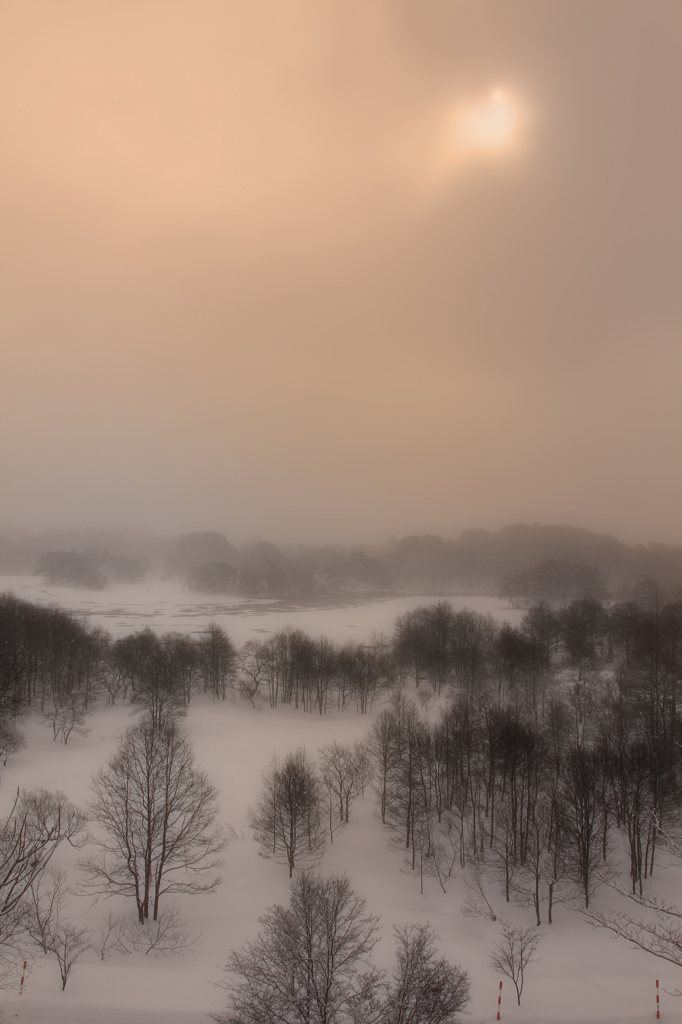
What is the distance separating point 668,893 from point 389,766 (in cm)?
1330

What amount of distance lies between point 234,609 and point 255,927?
2662 inches

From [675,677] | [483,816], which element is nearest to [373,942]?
[483,816]

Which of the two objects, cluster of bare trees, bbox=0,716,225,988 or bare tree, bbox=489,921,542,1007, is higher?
cluster of bare trees, bbox=0,716,225,988

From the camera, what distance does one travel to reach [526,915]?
21.7 metres

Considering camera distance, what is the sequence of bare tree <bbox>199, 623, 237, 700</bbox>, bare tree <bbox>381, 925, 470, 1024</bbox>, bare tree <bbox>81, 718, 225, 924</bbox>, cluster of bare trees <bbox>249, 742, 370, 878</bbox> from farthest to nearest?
bare tree <bbox>199, 623, 237, 700</bbox> → cluster of bare trees <bbox>249, 742, 370, 878</bbox> → bare tree <bbox>81, 718, 225, 924</bbox> → bare tree <bbox>381, 925, 470, 1024</bbox>

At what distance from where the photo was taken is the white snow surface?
14.9 m

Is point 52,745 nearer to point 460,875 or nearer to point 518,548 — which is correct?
point 460,875

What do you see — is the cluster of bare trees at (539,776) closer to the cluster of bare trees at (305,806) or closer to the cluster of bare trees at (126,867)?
the cluster of bare trees at (305,806)

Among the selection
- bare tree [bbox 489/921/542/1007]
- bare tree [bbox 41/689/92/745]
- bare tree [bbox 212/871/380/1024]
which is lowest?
bare tree [bbox 489/921/542/1007]

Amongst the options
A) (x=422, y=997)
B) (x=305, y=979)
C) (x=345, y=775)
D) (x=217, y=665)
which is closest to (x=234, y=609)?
(x=217, y=665)

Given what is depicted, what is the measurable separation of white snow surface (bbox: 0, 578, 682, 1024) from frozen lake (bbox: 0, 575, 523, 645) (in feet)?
77.1

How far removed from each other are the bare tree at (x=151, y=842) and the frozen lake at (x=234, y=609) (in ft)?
113

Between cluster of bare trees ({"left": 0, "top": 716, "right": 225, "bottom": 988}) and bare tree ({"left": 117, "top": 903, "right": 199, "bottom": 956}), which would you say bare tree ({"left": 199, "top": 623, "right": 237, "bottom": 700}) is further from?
bare tree ({"left": 117, "top": 903, "right": 199, "bottom": 956})

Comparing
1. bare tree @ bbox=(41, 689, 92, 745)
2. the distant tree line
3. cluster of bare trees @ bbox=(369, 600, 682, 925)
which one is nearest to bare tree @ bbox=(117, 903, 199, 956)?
cluster of bare trees @ bbox=(369, 600, 682, 925)
